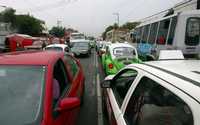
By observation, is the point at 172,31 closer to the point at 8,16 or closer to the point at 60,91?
the point at 60,91

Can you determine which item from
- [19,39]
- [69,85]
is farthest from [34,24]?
[69,85]

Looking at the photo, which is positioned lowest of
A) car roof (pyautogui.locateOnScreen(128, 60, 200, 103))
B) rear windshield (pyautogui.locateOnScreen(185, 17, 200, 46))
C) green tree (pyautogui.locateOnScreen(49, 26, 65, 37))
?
car roof (pyautogui.locateOnScreen(128, 60, 200, 103))

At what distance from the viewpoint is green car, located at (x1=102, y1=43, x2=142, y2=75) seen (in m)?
10.7

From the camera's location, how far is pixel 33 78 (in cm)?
396

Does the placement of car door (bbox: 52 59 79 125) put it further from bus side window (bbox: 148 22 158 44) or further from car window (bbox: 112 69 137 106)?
bus side window (bbox: 148 22 158 44)

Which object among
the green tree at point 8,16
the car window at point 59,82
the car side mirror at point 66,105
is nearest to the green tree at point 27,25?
the green tree at point 8,16

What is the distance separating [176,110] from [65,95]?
2328 mm

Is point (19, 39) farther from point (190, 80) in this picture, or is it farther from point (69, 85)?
point (190, 80)

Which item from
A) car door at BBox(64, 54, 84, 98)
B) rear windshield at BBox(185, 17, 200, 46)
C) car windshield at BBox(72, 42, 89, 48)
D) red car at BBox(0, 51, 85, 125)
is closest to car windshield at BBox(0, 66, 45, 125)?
red car at BBox(0, 51, 85, 125)

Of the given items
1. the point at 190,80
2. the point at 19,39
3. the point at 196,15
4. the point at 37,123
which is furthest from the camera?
the point at 19,39

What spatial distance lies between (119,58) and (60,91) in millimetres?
6935

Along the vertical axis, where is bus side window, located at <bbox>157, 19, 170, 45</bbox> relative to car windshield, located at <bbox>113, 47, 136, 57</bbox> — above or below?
above

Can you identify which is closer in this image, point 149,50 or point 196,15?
point 196,15

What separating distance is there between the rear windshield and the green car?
8.53ft
